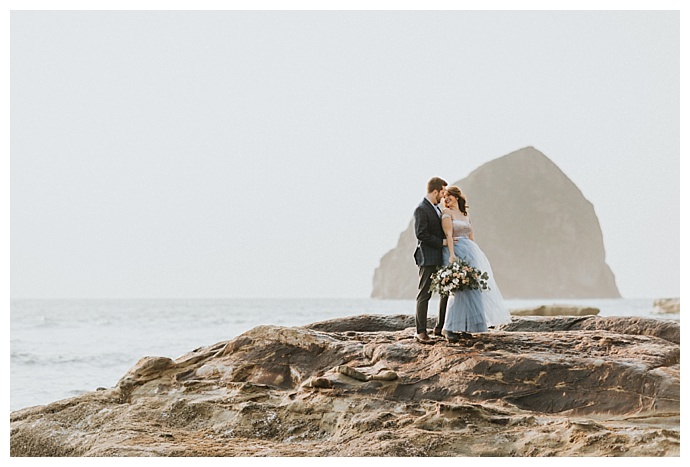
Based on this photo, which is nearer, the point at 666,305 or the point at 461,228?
the point at 461,228

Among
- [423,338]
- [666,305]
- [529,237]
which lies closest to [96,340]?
[423,338]

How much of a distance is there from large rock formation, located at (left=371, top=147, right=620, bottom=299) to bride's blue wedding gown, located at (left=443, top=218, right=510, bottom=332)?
66835 mm

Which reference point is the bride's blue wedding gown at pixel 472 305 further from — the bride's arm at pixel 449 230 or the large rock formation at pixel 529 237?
the large rock formation at pixel 529 237

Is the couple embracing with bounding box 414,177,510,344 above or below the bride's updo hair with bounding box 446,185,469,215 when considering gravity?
below

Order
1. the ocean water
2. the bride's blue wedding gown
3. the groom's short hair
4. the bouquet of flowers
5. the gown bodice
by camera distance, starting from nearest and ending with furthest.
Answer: the bouquet of flowers
the bride's blue wedding gown
the groom's short hair
the gown bodice
the ocean water

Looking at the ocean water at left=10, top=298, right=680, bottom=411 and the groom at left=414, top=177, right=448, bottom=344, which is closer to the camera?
the groom at left=414, top=177, right=448, bottom=344

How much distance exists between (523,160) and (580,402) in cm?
8066

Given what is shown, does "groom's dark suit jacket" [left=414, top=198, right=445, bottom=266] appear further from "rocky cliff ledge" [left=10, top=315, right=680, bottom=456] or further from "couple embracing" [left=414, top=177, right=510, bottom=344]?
"rocky cliff ledge" [left=10, top=315, right=680, bottom=456]

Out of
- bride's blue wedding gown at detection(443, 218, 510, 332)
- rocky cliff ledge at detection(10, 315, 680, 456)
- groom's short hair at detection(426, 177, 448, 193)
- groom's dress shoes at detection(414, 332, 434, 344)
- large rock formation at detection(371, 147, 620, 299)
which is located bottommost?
rocky cliff ledge at detection(10, 315, 680, 456)

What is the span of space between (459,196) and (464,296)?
4.68 ft

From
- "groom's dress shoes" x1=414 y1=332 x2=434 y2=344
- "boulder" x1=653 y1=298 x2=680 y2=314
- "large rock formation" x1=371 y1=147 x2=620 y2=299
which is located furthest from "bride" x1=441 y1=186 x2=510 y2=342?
"large rock formation" x1=371 y1=147 x2=620 y2=299

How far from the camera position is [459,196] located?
9695 mm

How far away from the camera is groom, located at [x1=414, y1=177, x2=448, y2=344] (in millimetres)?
9398

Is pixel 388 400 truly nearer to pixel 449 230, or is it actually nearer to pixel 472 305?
pixel 472 305
